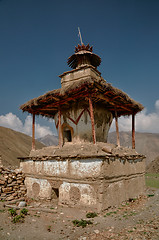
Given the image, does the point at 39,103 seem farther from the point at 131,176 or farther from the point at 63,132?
the point at 131,176

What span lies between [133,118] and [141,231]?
8.34 metres

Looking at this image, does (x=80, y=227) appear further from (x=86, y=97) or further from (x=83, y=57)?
(x=83, y=57)

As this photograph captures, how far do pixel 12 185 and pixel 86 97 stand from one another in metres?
6.61

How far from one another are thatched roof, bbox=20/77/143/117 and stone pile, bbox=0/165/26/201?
3.98 metres

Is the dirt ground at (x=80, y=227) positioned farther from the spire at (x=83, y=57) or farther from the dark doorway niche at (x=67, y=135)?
the spire at (x=83, y=57)

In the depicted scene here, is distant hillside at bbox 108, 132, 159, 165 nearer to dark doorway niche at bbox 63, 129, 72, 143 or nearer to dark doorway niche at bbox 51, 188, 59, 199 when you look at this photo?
dark doorway niche at bbox 63, 129, 72, 143

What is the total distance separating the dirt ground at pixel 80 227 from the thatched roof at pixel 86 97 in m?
5.52

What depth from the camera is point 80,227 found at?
246 inches

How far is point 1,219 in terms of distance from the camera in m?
6.93

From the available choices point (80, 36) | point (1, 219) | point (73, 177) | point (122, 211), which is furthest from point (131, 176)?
point (80, 36)

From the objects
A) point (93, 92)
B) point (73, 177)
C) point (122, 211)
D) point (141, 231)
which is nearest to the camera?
point (141, 231)

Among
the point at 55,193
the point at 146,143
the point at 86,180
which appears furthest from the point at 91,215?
the point at 146,143

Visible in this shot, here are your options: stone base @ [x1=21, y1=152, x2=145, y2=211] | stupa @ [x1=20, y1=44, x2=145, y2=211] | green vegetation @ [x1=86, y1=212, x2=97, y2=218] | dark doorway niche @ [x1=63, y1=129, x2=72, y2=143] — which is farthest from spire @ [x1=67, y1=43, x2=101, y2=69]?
green vegetation @ [x1=86, y1=212, x2=97, y2=218]

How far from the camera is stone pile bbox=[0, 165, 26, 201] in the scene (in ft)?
32.0
